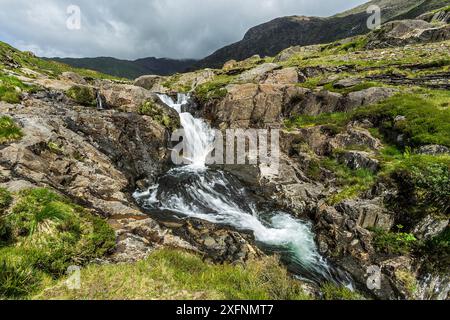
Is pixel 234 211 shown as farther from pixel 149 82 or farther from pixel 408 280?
pixel 149 82

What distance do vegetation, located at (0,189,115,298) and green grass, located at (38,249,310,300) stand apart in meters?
0.74

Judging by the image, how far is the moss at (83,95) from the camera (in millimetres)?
23688

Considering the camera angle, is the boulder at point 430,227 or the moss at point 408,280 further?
the boulder at point 430,227

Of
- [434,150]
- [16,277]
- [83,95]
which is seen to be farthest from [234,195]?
[83,95]

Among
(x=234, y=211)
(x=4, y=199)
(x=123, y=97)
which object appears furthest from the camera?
(x=123, y=97)

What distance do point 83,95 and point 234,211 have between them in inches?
733

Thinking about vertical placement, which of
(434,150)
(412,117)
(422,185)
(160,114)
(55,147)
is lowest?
(422,185)

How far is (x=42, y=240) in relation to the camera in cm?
737

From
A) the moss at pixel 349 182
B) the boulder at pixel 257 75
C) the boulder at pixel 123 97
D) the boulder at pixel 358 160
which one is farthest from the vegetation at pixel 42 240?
the boulder at pixel 257 75

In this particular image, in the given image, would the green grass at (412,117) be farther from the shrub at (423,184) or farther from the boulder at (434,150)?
the shrub at (423,184)

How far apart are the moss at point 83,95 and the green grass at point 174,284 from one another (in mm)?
21777

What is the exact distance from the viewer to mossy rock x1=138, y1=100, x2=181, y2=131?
25134 mm

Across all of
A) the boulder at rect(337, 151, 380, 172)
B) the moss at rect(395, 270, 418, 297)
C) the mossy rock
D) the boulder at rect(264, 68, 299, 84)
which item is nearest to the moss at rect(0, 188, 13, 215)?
the moss at rect(395, 270, 418, 297)

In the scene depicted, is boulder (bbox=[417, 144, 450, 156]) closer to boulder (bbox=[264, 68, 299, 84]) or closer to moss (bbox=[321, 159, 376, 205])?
moss (bbox=[321, 159, 376, 205])
